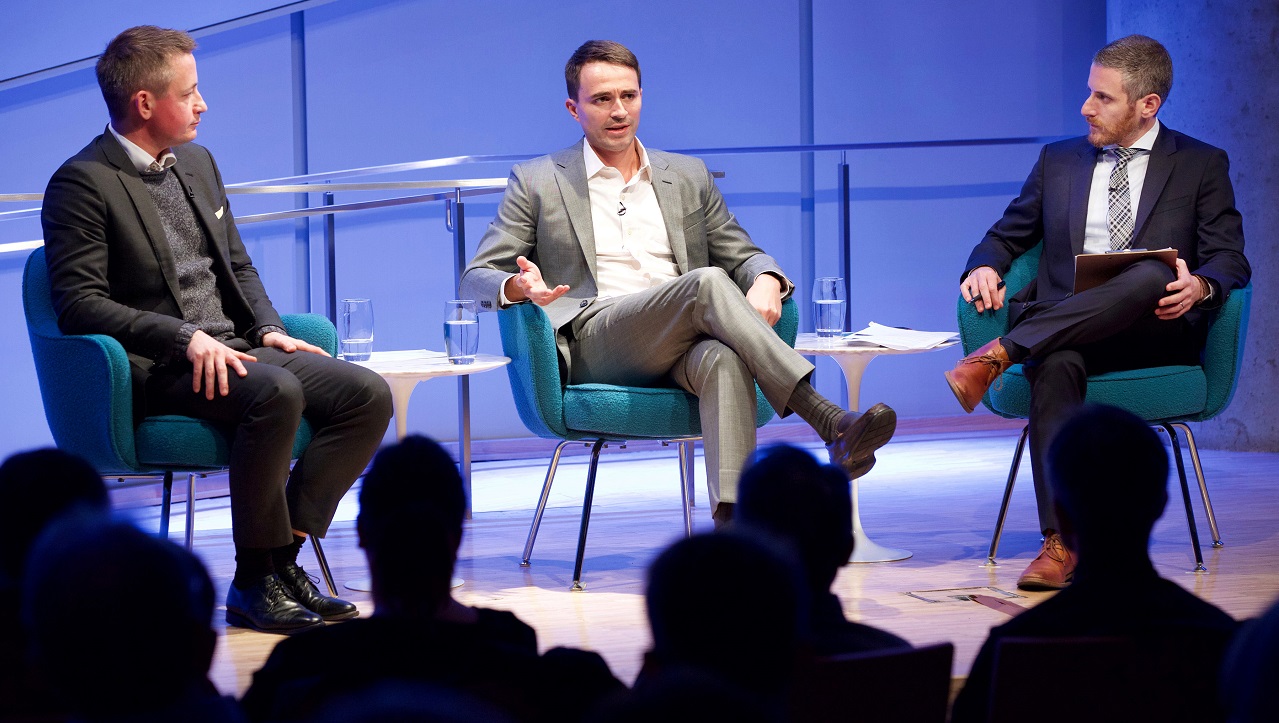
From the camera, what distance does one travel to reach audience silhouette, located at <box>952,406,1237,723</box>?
1.25 meters

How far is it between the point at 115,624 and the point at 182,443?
1.73 m

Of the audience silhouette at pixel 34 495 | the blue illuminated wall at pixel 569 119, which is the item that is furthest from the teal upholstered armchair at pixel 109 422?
the blue illuminated wall at pixel 569 119

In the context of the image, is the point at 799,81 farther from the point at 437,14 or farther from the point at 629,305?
the point at 629,305

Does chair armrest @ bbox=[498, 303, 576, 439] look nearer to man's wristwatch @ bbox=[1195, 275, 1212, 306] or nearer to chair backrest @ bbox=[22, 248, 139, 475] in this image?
chair backrest @ bbox=[22, 248, 139, 475]

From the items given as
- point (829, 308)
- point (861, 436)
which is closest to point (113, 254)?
point (861, 436)

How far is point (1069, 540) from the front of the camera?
56.3 inches

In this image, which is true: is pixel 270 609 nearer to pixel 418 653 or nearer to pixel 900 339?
pixel 418 653

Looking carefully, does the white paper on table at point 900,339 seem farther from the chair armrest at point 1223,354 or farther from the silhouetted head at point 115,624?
the silhouetted head at point 115,624

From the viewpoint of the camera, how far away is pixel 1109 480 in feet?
4.60

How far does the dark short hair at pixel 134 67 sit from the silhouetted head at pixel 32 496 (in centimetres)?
138

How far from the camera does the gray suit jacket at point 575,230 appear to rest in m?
3.24

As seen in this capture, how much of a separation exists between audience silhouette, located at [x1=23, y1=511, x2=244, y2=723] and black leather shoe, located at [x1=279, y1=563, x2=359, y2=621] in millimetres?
1607

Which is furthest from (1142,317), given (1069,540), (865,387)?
(865,387)

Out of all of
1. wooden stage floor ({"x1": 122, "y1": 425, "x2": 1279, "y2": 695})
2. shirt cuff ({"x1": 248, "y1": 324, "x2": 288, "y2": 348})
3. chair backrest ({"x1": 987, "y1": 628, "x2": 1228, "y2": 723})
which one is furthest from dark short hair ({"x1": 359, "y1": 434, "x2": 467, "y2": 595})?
shirt cuff ({"x1": 248, "y1": 324, "x2": 288, "y2": 348})
